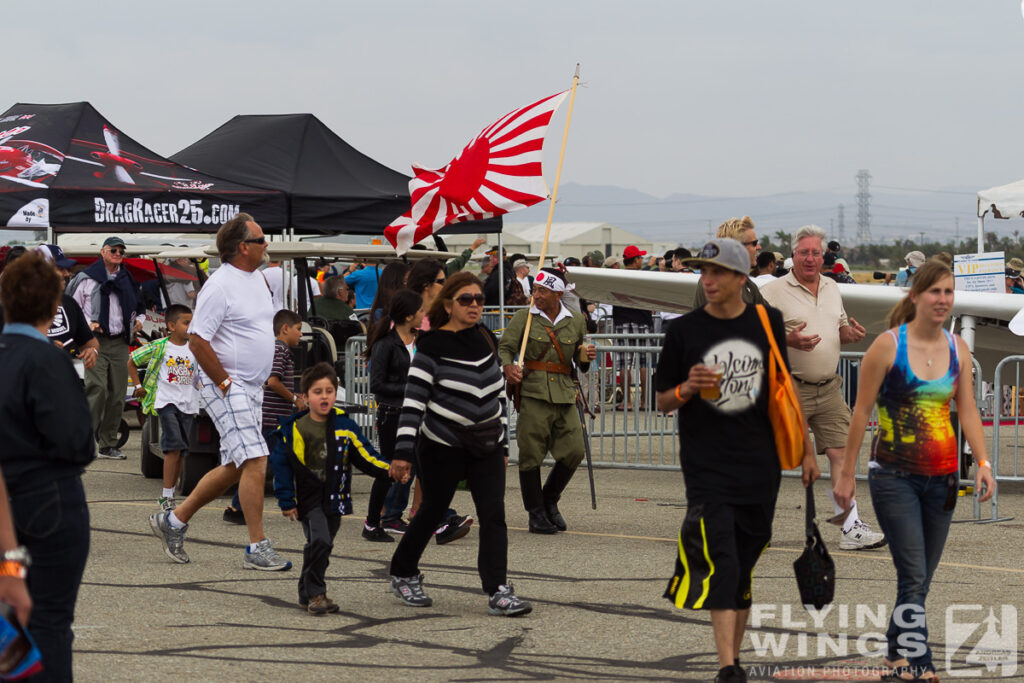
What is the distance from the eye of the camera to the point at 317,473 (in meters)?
6.93

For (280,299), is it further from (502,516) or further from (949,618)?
(949,618)

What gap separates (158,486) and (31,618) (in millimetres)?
7486

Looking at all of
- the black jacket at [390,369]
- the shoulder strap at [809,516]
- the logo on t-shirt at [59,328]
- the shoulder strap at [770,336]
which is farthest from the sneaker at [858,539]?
the logo on t-shirt at [59,328]

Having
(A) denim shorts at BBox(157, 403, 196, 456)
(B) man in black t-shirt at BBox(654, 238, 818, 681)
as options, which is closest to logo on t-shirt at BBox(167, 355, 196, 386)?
(A) denim shorts at BBox(157, 403, 196, 456)

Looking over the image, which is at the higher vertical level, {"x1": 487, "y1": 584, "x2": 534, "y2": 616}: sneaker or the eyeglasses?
the eyeglasses

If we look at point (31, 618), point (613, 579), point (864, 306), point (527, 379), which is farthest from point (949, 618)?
point (864, 306)

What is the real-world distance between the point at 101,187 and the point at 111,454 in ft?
8.44

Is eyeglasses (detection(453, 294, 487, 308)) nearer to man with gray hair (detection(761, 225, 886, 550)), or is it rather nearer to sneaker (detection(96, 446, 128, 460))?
man with gray hair (detection(761, 225, 886, 550))

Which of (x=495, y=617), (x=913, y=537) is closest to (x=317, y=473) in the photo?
(x=495, y=617)

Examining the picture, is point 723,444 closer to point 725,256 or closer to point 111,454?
point 725,256

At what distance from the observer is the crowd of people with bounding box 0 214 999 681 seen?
14.1ft

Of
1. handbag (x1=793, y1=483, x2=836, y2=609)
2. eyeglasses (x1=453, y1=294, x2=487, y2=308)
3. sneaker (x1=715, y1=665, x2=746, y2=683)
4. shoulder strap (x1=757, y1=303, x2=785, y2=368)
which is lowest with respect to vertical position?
sneaker (x1=715, y1=665, x2=746, y2=683)

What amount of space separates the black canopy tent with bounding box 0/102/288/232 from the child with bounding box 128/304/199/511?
2947 millimetres

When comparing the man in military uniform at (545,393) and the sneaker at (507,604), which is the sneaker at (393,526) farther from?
the sneaker at (507,604)
